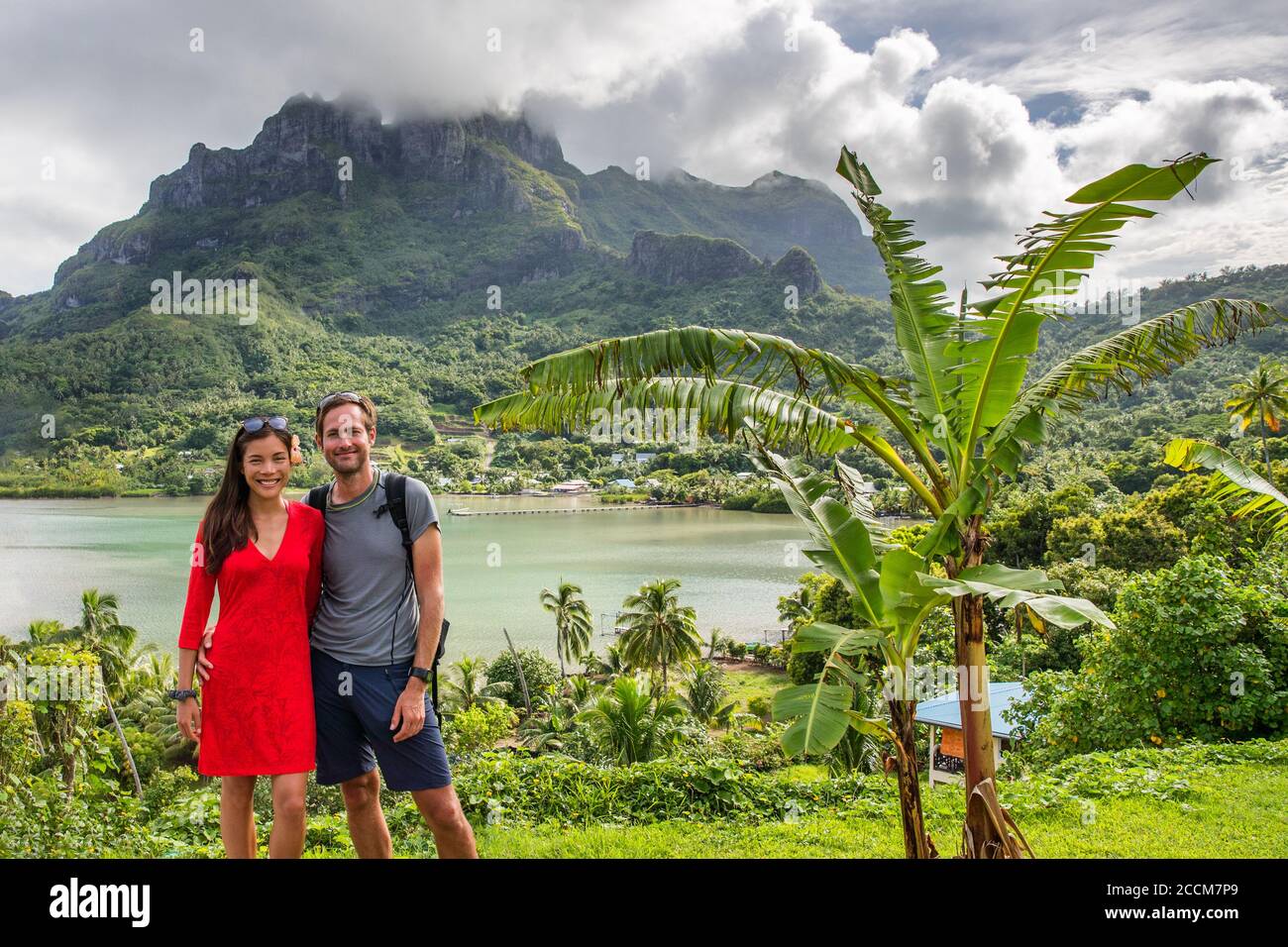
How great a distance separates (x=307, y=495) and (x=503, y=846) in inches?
76.1

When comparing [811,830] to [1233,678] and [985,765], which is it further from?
[1233,678]

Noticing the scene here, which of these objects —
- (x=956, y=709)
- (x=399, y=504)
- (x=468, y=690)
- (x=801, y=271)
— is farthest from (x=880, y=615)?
(x=801, y=271)

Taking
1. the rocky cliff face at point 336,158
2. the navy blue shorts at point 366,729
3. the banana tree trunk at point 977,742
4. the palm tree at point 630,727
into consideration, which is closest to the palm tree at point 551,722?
the palm tree at point 630,727

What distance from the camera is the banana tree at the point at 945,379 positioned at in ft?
9.13

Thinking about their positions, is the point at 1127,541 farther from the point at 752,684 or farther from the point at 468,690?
the point at 468,690

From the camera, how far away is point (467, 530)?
6838 cm

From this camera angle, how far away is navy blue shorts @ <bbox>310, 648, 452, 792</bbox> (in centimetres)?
225

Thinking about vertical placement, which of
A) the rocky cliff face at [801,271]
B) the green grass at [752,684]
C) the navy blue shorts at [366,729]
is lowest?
the green grass at [752,684]

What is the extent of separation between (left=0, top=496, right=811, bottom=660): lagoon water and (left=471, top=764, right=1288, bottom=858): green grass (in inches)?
963

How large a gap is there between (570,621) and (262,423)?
25506 millimetres

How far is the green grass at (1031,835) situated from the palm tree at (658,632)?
1814cm

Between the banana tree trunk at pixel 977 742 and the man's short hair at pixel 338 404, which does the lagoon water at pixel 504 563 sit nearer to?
the banana tree trunk at pixel 977 742

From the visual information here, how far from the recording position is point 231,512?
7.18 feet
